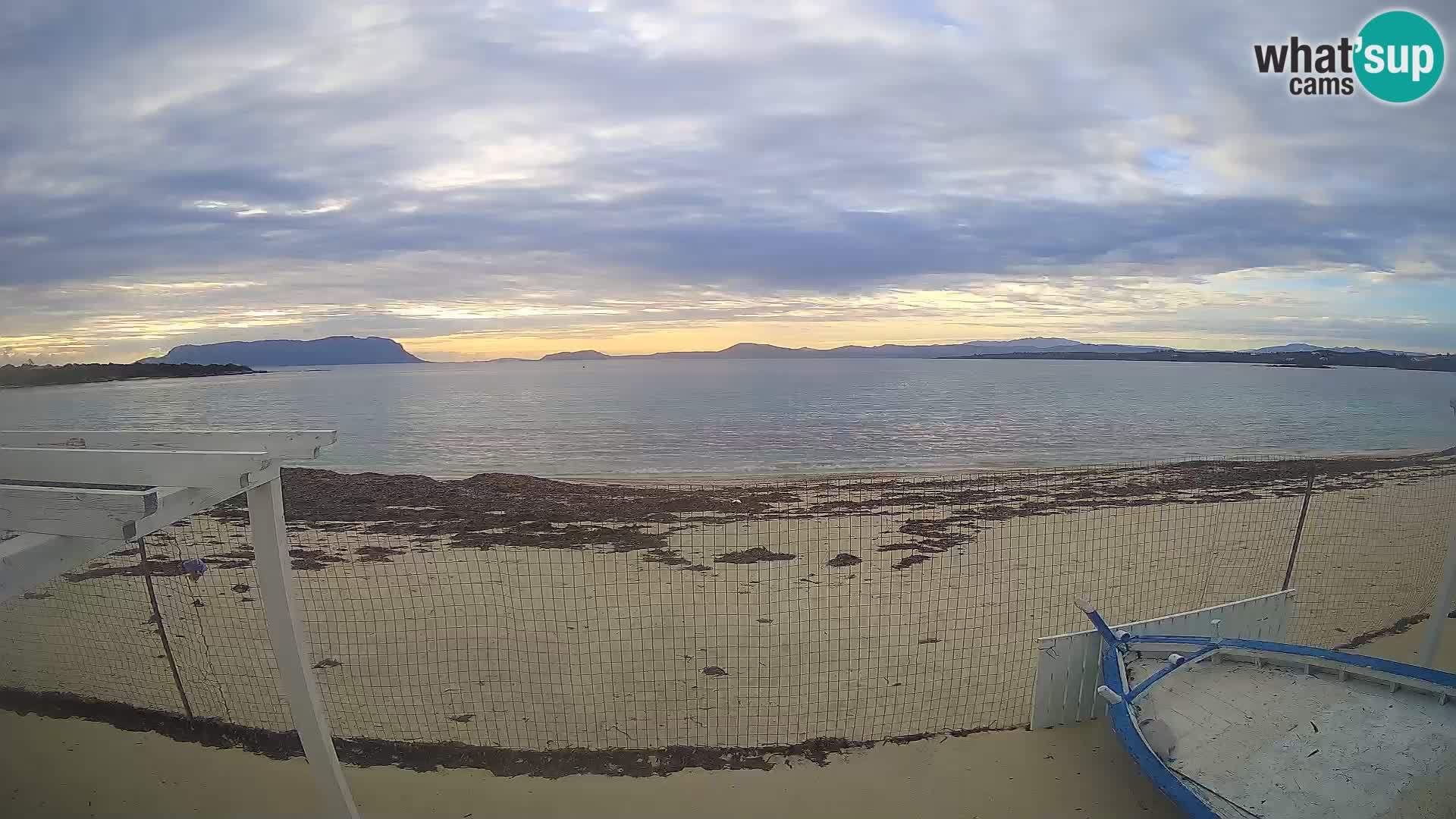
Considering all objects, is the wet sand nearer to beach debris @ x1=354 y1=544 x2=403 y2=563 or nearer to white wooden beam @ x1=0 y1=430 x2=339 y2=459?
white wooden beam @ x1=0 y1=430 x2=339 y2=459

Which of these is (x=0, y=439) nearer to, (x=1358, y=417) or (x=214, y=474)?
(x=214, y=474)

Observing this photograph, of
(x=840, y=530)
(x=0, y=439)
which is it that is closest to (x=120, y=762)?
(x=0, y=439)

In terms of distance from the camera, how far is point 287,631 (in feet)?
11.7

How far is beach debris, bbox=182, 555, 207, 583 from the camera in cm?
Answer: 978

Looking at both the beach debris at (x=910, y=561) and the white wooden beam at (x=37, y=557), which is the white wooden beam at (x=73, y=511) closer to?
the white wooden beam at (x=37, y=557)

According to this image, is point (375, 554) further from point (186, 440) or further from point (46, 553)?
point (46, 553)

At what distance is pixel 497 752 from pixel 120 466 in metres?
3.40

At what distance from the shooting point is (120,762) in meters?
5.21

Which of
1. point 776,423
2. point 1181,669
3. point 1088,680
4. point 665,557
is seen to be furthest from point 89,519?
point 776,423

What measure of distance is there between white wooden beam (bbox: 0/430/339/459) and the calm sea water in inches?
453

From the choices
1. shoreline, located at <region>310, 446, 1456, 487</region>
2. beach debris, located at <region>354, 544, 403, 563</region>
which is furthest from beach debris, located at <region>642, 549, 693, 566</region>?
shoreline, located at <region>310, 446, 1456, 487</region>

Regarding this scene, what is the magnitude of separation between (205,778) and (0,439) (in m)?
2.90

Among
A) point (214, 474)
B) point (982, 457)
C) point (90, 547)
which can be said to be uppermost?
point (214, 474)

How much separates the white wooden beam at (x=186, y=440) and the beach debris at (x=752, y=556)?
780 centimetres
